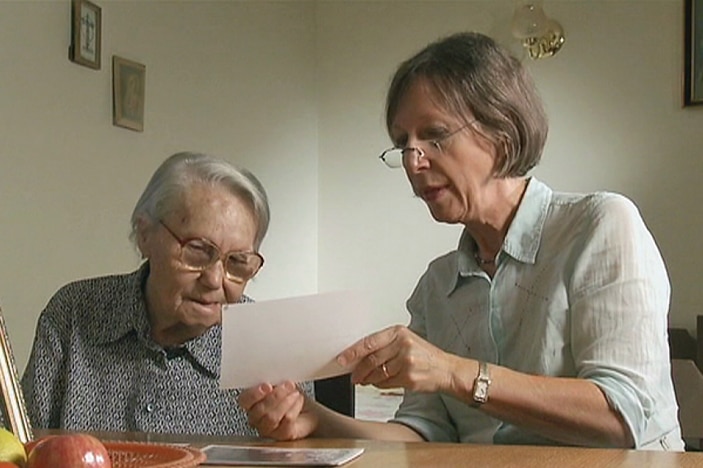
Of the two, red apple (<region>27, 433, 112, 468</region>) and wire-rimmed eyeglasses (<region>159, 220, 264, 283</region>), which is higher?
wire-rimmed eyeglasses (<region>159, 220, 264, 283</region>)

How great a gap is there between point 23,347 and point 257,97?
179cm

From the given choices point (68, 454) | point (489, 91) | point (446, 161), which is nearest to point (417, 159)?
point (446, 161)

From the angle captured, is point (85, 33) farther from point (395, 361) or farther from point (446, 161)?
point (395, 361)

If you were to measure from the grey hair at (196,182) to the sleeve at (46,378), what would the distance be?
0.28 meters

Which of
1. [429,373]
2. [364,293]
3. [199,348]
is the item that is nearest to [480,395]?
[429,373]

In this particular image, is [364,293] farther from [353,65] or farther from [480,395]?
[353,65]

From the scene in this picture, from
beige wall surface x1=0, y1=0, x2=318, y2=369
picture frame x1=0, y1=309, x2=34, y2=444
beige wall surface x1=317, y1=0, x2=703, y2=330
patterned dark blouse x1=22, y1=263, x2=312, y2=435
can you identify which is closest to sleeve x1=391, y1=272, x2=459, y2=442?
patterned dark blouse x1=22, y1=263, x2=312, y2=435

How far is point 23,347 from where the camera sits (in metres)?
2.97

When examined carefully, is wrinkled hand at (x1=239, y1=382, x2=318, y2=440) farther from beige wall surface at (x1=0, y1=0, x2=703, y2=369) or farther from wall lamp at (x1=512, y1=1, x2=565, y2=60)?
wall lamp at (x1=512, y1=1, x2=565, y2=60)

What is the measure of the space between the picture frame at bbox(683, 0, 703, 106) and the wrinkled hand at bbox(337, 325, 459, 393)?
317cm

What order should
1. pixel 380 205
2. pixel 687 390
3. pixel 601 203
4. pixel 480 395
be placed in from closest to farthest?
pixel 480 395 < pixel 601 203 < pixel 687 390 < pixel 380 205

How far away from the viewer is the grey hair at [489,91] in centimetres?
168

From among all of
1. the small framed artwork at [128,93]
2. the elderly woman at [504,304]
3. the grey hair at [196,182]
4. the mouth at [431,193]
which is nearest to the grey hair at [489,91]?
the elderly woman at [504,304]

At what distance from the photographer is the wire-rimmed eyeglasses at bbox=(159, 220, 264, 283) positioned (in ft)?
6.00
